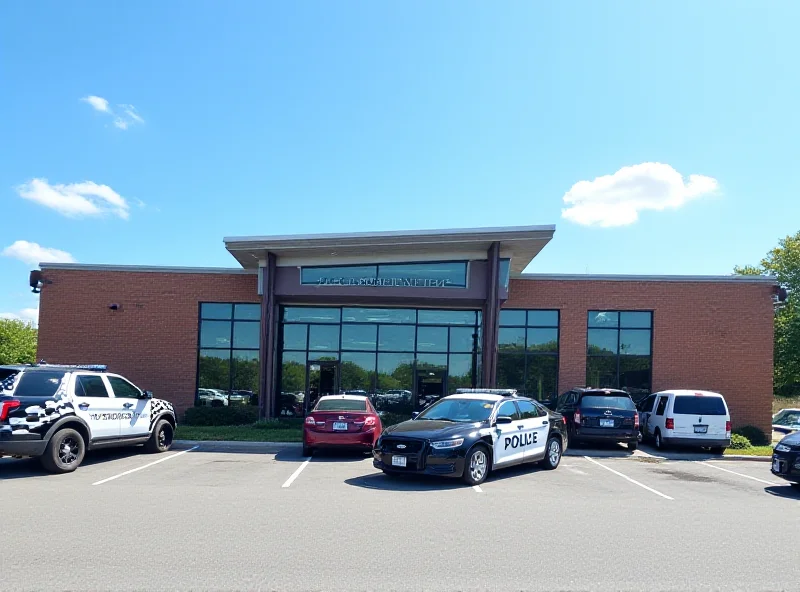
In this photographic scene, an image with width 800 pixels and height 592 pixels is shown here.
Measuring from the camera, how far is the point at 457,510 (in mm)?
8820

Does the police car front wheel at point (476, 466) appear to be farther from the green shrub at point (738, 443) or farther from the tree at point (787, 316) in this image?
the tree at point (787, 316)

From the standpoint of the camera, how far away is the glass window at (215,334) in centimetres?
2272

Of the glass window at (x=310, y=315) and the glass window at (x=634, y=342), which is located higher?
the glass window at (x=310, y=315)

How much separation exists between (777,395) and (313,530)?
187ft

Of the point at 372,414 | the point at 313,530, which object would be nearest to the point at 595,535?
the point at 313,530

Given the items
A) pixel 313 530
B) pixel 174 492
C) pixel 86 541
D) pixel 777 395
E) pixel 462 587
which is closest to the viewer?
pixel 462 587

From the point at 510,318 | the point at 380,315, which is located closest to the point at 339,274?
the point at 380,315

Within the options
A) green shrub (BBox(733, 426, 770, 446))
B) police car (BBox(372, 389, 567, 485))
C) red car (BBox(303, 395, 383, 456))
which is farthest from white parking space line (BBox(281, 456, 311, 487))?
green shrub (BBox(733, 426, 770, 446))

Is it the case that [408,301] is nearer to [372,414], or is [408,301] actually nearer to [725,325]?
[372,414]

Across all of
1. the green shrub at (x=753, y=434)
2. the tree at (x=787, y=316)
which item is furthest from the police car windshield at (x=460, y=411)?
the tree at (x=787, y=316)

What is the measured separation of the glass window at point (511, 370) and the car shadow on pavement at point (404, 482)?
11602mm

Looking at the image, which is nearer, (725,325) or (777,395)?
(725,325)

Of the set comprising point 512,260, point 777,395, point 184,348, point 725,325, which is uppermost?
point 512,260

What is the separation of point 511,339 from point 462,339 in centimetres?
167
